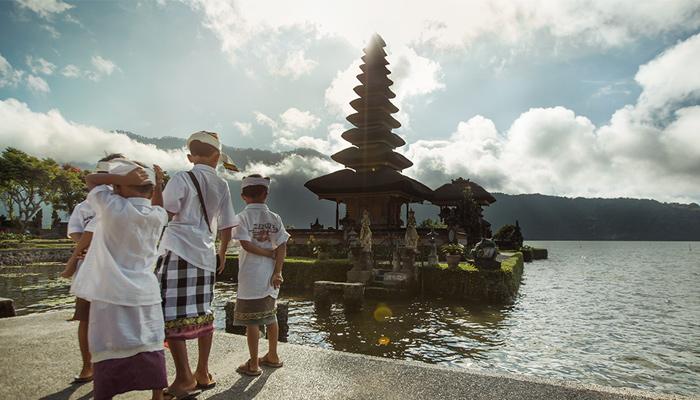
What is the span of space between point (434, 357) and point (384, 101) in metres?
32.3

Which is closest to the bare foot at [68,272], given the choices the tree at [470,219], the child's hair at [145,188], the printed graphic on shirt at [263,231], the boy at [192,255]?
the boy at [192,255]

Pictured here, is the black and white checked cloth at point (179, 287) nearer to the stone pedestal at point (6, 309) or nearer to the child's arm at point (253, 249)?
the child's arm at point (253, 249)

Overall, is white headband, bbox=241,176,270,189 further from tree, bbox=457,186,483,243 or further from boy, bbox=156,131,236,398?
tree, bbox=457,186,483,243

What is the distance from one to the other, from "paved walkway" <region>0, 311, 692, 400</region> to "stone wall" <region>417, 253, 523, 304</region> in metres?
12.9

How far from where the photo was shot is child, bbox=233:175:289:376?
433 centimetres

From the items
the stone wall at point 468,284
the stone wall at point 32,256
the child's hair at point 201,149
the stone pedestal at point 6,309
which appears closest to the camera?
the child's hair at point 201,149

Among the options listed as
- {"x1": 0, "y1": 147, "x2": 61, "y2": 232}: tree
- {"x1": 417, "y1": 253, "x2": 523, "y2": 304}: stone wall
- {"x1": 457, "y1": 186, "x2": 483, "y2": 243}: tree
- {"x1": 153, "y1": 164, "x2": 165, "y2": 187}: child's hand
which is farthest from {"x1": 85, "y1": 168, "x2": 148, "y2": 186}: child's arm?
{"x1": 0, "y1": 147, "x2": 61, "y2": 232}: tree

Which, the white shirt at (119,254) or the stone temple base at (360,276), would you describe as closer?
the white shirt at (119,254)

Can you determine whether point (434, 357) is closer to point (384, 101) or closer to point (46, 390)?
point (46, 390)

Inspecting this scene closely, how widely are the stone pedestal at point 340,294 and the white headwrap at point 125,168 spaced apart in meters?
11.3

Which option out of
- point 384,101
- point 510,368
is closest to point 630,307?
point 510,368

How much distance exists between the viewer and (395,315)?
1341 centimetres

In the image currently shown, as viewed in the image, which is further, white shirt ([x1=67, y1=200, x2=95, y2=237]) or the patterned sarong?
white shirt ([x1=67, y1=200, x2=95, y2=237])

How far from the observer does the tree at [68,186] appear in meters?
44.6
